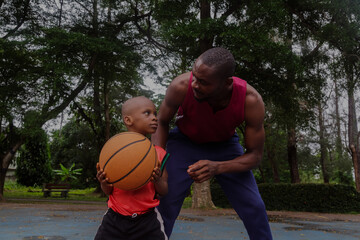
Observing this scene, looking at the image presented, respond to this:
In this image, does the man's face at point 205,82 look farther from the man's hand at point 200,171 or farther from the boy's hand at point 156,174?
the boy's hand at point 156,174

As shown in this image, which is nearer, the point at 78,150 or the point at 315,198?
the point at 315,198

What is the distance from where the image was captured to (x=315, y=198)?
15648mm

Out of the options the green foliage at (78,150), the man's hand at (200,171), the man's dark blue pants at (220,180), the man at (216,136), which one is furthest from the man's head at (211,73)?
the green foliage at (78,150)

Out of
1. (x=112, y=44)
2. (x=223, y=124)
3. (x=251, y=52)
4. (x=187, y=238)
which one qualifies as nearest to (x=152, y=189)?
(x=223, y=124)

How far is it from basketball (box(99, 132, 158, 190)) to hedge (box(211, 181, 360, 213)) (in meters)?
14.8

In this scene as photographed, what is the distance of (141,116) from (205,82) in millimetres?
544

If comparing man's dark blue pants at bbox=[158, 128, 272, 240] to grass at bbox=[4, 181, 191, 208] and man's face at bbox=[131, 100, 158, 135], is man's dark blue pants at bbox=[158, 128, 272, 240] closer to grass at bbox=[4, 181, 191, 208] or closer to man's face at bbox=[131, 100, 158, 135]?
man's face at bbox=[131, 100, 158, 135]

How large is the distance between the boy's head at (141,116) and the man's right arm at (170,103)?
0.34m

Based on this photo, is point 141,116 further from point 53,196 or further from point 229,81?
point 53,196

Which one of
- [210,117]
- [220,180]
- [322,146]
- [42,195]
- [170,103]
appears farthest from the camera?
[42,195]

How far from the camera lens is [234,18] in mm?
14484

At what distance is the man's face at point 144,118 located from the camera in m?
2.65

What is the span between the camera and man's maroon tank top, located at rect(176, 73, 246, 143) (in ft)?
9.32

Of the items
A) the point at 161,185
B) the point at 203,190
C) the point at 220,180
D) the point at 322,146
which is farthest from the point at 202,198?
the point at 161,185
